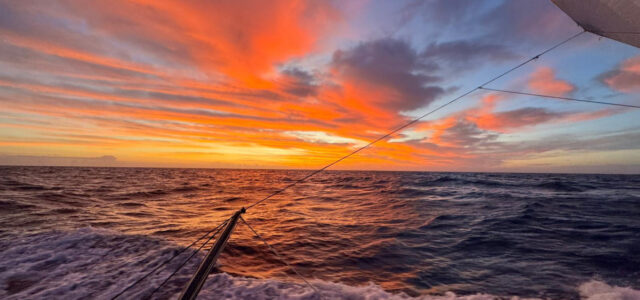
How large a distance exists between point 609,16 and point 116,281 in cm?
1042

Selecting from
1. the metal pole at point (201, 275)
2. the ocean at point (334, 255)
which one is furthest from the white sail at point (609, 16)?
the metal pole at point (201, 275)

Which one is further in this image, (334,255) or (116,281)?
(334,255)

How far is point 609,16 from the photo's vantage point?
3.84 m

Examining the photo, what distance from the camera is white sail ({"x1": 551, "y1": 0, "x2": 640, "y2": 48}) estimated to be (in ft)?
11.4

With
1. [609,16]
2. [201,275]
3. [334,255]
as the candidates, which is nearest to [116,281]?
[201,275]

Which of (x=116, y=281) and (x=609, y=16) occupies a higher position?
(x=609, y=16)

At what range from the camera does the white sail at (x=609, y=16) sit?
11.4 ft

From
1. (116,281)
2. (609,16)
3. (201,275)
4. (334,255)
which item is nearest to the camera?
(201,275)

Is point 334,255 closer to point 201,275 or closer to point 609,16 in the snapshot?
point 201,275

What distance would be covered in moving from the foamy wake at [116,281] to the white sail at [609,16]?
5.24m

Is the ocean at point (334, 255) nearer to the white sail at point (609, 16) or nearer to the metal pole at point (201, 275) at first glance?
the metal pole at point (201, 275)

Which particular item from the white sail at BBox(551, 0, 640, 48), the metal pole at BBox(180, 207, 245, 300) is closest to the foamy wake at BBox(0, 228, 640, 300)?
the metal pole at BBox(180, 207, 245, 300)

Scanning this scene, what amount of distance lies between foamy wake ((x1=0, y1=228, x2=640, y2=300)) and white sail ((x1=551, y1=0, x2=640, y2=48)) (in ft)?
17.2

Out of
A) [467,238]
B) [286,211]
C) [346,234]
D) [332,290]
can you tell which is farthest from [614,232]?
[286,211]
